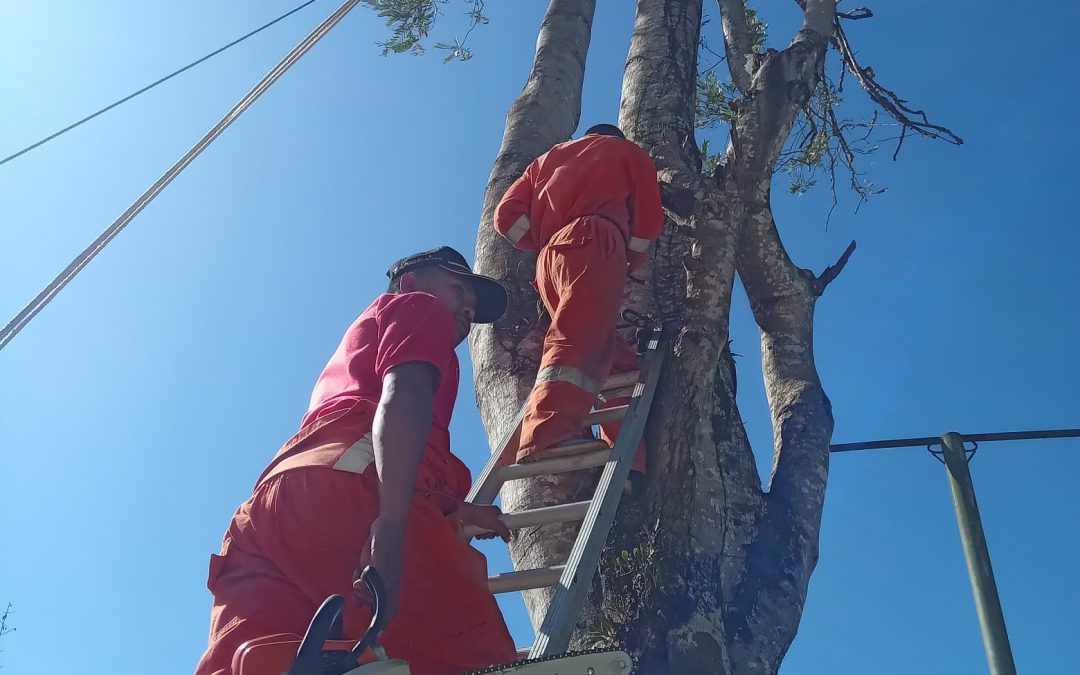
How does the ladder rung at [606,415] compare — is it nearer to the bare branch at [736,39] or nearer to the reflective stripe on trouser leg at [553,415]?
the reflective stripe on trouser leg at [553,415]

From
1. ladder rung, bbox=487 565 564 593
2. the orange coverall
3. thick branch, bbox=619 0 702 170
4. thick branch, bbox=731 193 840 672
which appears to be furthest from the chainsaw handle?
thick branch, bbox=619 0 702 170

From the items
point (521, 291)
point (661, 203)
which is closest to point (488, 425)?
point (521, 291)

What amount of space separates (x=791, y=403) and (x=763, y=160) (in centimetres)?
99

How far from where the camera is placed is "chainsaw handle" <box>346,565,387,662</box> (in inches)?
52.7

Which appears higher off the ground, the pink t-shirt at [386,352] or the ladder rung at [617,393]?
the ladder rung at [617,393]

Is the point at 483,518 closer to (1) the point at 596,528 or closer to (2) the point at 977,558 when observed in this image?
(1) the point at 596,528

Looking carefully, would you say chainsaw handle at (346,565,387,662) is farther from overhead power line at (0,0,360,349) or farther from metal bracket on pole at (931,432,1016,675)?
metal bracket on pole at (931,432,1016,675)

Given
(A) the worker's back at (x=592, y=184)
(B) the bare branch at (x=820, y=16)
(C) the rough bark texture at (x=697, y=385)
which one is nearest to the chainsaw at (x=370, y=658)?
(C) the rough bark texture at (x=697, y=385)

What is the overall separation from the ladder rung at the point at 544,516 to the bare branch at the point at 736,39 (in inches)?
152

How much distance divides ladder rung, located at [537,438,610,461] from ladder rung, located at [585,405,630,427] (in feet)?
0.61

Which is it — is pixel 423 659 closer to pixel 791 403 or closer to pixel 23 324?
pixel 23 324

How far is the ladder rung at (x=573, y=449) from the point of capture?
2.69m

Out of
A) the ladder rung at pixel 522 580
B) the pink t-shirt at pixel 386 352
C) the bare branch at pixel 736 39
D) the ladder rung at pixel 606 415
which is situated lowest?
the ladder rung at pixel 522 580

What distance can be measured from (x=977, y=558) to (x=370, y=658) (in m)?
2.13
